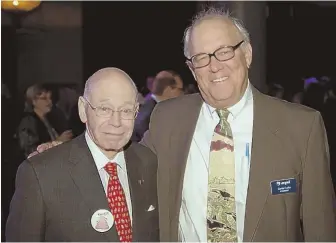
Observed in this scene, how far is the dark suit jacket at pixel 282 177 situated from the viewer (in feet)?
7.22

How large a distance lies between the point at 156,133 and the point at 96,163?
47 cm

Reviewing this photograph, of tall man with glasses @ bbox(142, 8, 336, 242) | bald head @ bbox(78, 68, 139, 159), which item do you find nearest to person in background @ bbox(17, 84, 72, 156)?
tall man with glasses @ bbox(142, 8, 336, 242)

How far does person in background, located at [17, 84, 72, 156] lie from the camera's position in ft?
15.3

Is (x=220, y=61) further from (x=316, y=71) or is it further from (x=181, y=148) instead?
(x=316, y=71)

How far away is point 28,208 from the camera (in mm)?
1888

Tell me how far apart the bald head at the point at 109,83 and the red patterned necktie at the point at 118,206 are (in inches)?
10.9

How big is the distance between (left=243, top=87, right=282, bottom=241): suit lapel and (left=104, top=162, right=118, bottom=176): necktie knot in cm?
54

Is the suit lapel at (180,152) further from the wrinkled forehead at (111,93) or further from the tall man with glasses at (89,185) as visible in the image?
the wrinkled forehead at (111,93)

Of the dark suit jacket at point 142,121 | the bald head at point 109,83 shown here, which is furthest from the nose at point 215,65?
the dark suit jacket at point 142,121

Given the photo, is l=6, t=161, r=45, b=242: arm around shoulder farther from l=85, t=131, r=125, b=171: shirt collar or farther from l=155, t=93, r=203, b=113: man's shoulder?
l=155, t=93, r=203, b=113: man's shoulder

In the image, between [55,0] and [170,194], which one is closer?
[170,194]

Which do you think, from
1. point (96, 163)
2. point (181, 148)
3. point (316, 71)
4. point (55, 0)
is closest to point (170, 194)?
point (181, 148)

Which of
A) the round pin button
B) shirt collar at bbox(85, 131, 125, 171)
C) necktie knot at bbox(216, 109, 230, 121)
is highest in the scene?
necktie knot at bbox(216, 109, 230, 121)

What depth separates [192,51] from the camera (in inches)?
88.4
